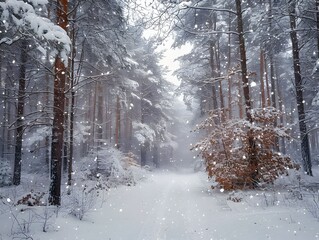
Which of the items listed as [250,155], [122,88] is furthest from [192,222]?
[122,88]

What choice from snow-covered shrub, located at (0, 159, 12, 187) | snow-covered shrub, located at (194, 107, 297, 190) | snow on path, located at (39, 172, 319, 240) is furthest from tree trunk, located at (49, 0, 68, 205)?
snow-covered shrub, located at (0, 159, 12, 187)

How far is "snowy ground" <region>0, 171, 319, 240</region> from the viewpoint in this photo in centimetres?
562

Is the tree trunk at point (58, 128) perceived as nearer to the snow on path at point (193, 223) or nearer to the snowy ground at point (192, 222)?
the snowy ground at point (192, 222)

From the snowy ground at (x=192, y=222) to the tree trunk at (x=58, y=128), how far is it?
3.45ft

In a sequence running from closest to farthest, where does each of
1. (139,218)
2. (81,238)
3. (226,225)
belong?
(81,238)
(226,225)
(139,218)

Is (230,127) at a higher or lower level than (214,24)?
lower

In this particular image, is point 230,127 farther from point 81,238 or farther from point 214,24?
point 214,24

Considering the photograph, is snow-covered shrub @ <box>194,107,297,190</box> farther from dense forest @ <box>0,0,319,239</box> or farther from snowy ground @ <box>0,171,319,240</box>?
snowy ground @ <box>0,171,319,240</box>

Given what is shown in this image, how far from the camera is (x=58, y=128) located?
835 centimetres

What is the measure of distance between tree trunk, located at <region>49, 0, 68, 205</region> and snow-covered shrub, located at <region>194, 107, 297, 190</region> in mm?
5461

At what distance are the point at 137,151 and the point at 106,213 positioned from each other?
33.0 metres

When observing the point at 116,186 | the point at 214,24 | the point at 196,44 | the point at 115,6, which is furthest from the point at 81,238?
the point at 196,44

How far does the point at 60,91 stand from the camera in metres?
8.51

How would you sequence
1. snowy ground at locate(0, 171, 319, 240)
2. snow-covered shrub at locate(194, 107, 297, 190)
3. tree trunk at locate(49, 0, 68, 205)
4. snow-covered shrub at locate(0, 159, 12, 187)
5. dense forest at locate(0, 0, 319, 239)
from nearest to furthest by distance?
snowy ground at locate(0, 171, 319, 240), dense forest at locate(0, 0, 319, 239), tree trunk at locate(49, 0, 68, 205), snow-covered shrub at locate(194, 107, 297, 190), snow-covered shrub at locate(0, 159, 12, 187)
